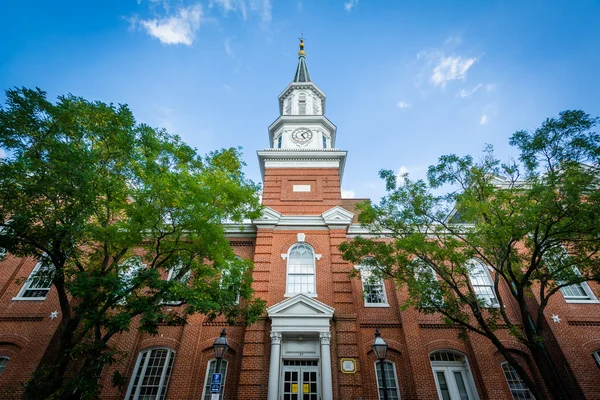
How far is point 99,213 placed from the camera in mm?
9680

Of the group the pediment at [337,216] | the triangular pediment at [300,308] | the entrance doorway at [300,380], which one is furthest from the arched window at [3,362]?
the pediment at [337,216]

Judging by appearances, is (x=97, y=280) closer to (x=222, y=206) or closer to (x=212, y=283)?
(x=212, y=283)

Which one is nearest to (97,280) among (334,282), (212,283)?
(212,283)

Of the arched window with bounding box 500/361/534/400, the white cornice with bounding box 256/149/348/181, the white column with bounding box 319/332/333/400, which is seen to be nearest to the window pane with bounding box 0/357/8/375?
the white column with bounding box 319/332/333/400

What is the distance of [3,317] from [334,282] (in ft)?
49.4

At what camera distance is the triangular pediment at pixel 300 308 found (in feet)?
41.4

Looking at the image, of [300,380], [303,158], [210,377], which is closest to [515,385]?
[300,380]

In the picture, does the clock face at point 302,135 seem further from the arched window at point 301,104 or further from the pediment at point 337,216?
the pediment at point 337,216

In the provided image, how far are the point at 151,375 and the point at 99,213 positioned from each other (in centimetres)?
767

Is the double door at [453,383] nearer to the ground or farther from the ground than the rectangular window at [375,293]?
nearer to the ground

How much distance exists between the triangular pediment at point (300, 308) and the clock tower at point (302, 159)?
528 cm

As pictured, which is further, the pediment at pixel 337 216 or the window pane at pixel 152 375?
the pediment at pixel 337 216

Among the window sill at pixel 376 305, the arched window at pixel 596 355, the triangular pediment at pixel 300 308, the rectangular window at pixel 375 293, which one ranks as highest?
the rectangular window at pixel 375 293

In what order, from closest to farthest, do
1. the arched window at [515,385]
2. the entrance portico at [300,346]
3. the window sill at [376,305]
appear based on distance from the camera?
the entrance portico at [300,346]
the arched window at [515,385]
the window sill at [376,305]
